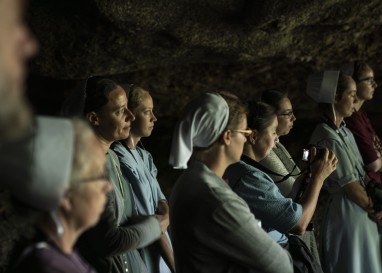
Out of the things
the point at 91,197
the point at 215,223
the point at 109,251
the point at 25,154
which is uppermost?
the point at 25,154

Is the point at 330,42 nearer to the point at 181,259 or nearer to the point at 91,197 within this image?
the point at 181,259

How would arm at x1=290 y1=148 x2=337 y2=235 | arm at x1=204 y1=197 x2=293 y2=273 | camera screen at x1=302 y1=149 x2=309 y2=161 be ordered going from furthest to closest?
camera screen at x1=302 y1=149 x2=309 y2=161, arm at x1=290 y1=148 x2=337 y2=235, arm at x1=204 y1=197 x2=293 y2=273

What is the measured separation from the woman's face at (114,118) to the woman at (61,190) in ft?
3.62

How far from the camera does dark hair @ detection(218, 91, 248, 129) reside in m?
2.41

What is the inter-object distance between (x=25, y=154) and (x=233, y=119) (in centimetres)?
101

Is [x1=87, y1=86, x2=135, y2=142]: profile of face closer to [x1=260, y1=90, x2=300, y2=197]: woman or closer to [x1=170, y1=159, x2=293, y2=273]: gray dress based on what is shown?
[x1=170, y1=159, x2=293, y2=273]: gray dress

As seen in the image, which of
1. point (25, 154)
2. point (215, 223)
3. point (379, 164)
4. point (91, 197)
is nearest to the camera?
point (25, 154)

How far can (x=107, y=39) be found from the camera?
4.27m

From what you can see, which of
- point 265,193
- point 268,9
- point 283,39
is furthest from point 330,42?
point 265,193

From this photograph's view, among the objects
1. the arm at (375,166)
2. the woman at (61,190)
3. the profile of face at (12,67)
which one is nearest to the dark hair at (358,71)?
the arm at (375,166)

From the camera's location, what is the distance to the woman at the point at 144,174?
300 cm

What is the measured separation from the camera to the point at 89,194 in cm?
169

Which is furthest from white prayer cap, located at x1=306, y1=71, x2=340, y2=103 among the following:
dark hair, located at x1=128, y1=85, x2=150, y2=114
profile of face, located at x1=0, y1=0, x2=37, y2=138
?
profile of face, located at x1=0, y1=0, x2=37, y2=138

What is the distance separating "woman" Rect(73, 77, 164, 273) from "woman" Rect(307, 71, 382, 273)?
122 centimetres
